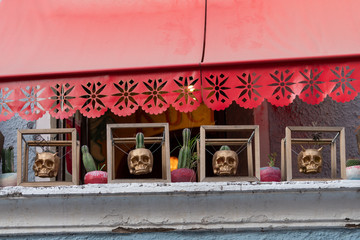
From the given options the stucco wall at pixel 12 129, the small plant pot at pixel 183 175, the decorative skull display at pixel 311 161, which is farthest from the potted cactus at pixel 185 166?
the stucco wall at pixel 12 129

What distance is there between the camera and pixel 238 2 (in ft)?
13.0

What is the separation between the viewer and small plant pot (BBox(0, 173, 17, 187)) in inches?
146

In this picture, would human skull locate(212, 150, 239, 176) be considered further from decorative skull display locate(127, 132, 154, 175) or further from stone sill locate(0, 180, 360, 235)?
decorative skull display locate(127, 132, 154, 175)

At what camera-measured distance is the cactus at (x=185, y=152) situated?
151 inches

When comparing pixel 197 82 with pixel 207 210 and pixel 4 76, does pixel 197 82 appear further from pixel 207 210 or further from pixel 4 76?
pixel 4 76

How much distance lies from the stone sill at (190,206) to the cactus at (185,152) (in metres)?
0.38

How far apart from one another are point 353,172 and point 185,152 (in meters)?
1.00

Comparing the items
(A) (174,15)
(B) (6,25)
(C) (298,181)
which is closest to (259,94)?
(C) (298,181)

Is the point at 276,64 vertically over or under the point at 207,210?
over

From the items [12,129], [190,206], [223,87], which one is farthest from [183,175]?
[12,129]

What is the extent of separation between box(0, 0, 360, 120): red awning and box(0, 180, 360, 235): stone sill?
443 mm

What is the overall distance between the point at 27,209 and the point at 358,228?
6.08 feet

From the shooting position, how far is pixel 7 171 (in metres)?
3.81

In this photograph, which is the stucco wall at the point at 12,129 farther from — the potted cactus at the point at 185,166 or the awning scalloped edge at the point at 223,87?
the potted cactus at the point at 185,166
